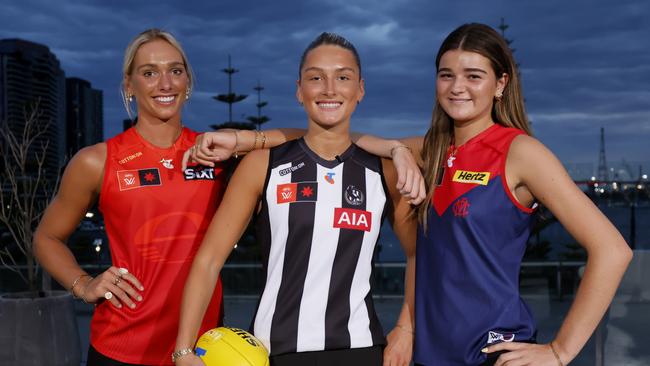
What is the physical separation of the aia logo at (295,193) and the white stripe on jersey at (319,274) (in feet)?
0.07

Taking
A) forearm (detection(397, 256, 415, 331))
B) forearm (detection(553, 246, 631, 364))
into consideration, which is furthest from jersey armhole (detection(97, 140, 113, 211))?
forearm (detection(553, 246, 631, 364))

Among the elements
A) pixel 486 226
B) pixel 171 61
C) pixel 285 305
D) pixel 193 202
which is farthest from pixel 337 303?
pixel 171 61

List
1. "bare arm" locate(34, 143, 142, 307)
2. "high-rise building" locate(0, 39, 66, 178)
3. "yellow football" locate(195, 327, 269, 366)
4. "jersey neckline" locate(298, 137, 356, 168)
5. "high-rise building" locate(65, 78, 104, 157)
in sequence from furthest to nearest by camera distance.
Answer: "high-rise building" locate(65, 78, 104, 157) → "high-rise building" locate(0, 39, 66, 178) → "bare arm" locate(34, 143, 142, 307) → "jersey neckline" locate(298, 137, 356, 168) → "yellow football" locate(195, 327, 269, 366)

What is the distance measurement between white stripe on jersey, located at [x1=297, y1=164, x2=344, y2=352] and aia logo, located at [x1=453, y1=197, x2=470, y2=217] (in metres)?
0.30

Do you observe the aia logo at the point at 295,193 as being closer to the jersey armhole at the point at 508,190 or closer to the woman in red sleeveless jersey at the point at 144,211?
the woman in red sleeveless jersey at the point at 144,211

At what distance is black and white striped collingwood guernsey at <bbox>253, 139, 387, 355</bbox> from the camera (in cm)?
155

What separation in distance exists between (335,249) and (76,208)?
87 cm

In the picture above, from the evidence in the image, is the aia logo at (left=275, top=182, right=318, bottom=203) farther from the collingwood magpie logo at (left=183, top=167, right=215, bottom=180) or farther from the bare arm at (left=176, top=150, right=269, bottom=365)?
the collingwood magpie logo at (left=183, top=167, right=215, bottom=180)

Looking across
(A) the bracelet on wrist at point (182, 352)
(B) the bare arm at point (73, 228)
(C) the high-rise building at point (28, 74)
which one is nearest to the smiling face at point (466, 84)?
(A) the bracelet on wrist at point (182, 352)

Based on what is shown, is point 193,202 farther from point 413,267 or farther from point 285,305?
point 413,267

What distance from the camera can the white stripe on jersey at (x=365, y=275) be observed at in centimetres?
→ 157

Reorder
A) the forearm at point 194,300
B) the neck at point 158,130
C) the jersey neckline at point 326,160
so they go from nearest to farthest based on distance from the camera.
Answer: the forearm at point 194,300 < the jersey neckline at point 326,160 < the neck at point 158,130

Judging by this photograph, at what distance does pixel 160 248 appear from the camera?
1.80m

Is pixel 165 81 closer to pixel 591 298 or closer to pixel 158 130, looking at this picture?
pixel 158 130
